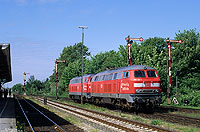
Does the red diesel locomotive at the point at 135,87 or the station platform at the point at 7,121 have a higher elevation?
the red diesel locomotive at the point at 135,87

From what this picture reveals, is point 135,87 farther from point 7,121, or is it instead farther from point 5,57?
point 5,57

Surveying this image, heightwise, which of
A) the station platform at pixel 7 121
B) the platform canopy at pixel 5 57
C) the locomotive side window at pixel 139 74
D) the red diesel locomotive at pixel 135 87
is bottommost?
the station platform at pixel 7 121

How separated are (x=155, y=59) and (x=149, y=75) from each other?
23.6 m

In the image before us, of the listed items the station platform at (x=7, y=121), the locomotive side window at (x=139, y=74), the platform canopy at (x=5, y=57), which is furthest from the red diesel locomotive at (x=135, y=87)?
the platform canopy at (x=5, y=57)

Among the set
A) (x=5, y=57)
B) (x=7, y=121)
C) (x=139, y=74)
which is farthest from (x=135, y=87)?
(x=5, y=57)

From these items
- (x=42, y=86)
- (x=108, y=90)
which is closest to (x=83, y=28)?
(x=108, y=90)

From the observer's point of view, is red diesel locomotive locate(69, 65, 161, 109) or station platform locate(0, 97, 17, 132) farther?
red diesel locomotive locate(69, 65, 161, 109)

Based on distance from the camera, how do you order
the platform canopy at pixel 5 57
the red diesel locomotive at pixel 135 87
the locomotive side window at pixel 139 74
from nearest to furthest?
the platform canopy at pixel 5 57 → the red diesel locomotive at pixel 135 87 → the locomotive side window at pixel 139 74

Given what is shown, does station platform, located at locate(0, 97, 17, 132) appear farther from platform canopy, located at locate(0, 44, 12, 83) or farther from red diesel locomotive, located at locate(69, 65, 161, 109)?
red diesel locomotive, located at locate(69, 65, 161, 109)

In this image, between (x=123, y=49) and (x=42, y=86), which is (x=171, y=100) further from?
(x=42, y=86)

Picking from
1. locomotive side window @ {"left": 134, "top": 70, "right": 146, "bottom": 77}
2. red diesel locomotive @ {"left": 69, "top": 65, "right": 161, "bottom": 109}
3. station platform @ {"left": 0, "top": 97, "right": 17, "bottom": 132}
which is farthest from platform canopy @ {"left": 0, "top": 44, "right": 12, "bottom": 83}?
locomotive side window @ {"left": 134, "top": 70, "right": 146, "bottom": 77}

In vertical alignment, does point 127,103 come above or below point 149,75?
below

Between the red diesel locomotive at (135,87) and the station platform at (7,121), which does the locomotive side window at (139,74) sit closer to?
the red diesel locomotive at (135,87)

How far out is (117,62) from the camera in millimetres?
48469
